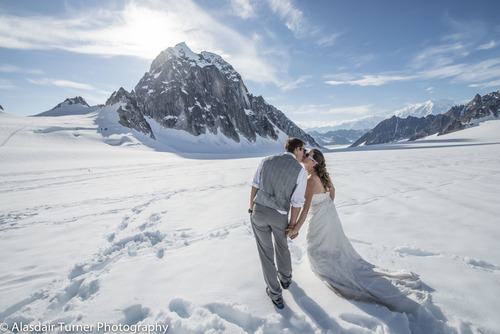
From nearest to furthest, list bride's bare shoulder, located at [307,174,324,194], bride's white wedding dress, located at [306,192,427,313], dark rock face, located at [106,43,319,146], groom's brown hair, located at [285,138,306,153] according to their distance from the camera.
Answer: bride's white wedding dress, located at [306,192,427,313]
groom's brown hair, located at [285,138,306,153]
bride's bare shoulder, located at [307,174,324,194]
dark rock face, located at [106,43,319,146]

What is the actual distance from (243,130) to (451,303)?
109815 mm

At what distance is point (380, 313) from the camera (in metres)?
2.85

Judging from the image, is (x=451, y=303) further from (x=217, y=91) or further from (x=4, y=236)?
(x=217, y=91)

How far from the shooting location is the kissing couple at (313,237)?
3027 mm

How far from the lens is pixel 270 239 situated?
318 centimetres

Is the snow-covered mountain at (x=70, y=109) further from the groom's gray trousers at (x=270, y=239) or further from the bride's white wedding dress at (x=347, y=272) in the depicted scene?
the bride's white wedding dress at (x=347, y=272)

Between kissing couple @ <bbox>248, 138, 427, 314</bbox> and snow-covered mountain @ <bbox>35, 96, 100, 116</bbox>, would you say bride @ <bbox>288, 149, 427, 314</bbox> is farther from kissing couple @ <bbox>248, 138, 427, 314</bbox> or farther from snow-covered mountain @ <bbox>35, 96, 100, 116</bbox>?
snow-covered mountain @ <bbox>35, 96, 100, 116</bbox>

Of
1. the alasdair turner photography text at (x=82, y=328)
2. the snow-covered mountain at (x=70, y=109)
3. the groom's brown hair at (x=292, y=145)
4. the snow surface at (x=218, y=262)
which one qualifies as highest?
the snow-covered mountain at (x=70, y=109)

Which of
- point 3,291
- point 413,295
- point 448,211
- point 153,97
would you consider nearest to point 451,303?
point 413,295

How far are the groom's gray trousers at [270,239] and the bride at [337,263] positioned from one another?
7.8 inches

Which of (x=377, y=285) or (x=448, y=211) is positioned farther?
(x=448, y=211)

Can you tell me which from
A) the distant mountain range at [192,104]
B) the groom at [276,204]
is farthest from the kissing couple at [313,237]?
the distant mountain range at [192,104]

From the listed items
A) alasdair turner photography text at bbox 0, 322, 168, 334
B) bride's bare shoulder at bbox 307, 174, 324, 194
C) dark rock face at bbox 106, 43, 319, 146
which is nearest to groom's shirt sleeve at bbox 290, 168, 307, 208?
bride's bare shoulder at bbox 307, 174, 324, 194

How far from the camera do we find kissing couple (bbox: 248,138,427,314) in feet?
9.93
